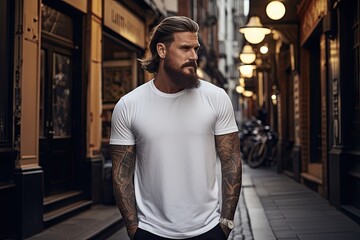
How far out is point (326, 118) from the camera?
1046 cm

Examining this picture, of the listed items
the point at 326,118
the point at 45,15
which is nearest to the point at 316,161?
the point at 326,118

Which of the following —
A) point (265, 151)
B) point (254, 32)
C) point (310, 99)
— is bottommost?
point (265, 151)

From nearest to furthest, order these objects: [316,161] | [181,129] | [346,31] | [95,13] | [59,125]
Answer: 1. [181,129]
2. [346,31]
3. [59,125]
4. [95,13]
5. [316,161]

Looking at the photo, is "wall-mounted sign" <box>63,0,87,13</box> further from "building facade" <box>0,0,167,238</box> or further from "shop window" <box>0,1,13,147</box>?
"shop window" <box>0,1,13,147</box>

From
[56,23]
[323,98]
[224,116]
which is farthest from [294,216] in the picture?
[224,116]

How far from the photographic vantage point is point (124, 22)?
1273 cm

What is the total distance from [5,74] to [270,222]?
414 centimetres

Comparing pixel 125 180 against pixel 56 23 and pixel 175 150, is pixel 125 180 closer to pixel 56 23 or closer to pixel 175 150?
pixel 175 150

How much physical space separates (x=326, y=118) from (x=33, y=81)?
5314mm

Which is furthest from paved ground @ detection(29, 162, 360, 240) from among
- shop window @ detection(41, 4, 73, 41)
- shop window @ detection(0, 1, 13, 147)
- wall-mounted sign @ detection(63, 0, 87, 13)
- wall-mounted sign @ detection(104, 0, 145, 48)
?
wall-mounted sign @ detection(104, 0, 145, 48)

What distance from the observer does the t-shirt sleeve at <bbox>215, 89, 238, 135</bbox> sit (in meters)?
2.88

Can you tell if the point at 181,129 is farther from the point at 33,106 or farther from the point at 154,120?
the point at 33,106

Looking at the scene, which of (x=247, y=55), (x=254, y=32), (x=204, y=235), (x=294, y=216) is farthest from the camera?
(x=247, y=55)

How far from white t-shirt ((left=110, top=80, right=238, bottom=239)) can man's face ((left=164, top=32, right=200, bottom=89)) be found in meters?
0.07
